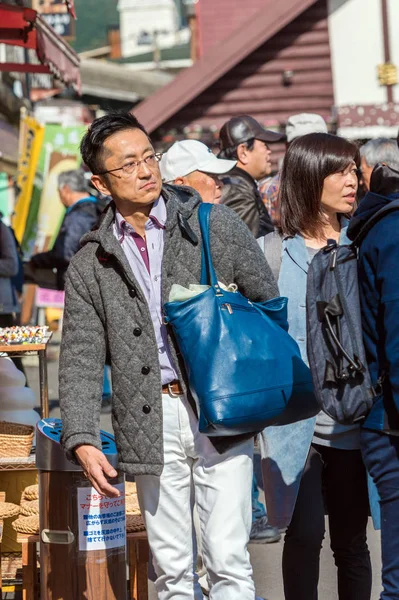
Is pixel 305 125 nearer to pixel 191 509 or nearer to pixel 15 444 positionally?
pixel 15 444

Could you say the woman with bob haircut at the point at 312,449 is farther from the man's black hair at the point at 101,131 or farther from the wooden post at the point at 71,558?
the man's black hair at the point at 101,131

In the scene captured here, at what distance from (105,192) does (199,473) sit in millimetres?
1068

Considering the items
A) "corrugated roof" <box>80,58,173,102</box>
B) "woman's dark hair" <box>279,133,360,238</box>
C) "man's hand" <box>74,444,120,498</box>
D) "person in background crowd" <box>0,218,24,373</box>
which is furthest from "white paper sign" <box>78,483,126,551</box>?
"corrugated roof" <box>80,58,173,102</box>

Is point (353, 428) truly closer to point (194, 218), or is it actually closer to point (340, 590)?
point (340, 590)

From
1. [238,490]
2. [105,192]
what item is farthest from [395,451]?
[105,192]

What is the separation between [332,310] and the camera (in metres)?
3.55

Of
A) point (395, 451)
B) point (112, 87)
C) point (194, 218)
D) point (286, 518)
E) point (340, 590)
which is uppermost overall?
point (112, 87)

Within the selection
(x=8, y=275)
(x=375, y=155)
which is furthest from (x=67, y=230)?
(x=375, y=155)

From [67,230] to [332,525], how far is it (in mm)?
5878

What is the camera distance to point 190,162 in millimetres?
5777

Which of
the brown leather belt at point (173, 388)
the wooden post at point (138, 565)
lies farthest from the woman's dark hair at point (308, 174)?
the wooden post at point (138, 565)

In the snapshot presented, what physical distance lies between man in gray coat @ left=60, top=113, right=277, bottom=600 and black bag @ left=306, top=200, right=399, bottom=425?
0.34 metres

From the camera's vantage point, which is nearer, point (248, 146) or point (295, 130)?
point (248, 146)

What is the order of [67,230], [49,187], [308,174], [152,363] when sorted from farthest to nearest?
[49,187] → [67,230] → [308,174] → [152,363]
